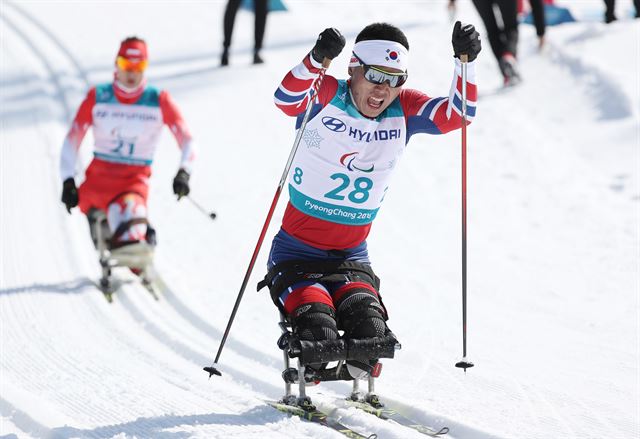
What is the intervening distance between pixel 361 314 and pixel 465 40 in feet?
4.38

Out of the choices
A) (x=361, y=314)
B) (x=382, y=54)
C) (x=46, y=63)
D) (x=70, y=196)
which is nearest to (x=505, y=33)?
(x=70, y=196)

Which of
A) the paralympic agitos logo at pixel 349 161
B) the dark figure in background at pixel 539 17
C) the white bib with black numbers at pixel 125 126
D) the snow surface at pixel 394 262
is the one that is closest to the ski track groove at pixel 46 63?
the snow surface at pixel 394 262

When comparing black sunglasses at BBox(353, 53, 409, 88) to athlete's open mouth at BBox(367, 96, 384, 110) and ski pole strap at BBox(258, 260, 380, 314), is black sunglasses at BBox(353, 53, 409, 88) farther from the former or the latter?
ski pole strap at BBox(258, 260, 380, 314)

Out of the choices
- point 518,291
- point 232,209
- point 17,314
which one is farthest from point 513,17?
point 17,314

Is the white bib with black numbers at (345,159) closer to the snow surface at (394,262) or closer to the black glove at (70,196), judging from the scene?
the snow surface at (394,262)

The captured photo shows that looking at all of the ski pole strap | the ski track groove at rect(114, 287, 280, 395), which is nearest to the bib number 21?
the ski pole strap

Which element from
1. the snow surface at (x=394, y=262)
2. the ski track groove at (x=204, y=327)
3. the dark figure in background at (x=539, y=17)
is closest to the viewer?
the snow surface at (x=394, y=262)

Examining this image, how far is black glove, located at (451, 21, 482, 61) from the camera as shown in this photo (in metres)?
4.21

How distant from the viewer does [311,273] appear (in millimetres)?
4469

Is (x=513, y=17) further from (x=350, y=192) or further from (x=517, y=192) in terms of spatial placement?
(x=350, y=192)

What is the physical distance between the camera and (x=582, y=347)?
551 cm

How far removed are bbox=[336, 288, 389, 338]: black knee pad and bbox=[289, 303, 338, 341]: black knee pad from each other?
74 mm

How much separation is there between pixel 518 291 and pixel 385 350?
101 inches

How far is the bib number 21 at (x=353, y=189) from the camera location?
14.7 feet
